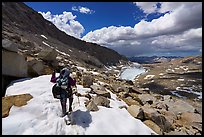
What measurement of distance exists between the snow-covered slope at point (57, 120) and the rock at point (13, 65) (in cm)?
240

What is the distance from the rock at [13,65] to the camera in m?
16.5

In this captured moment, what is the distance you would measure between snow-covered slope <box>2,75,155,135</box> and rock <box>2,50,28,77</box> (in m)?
2.40

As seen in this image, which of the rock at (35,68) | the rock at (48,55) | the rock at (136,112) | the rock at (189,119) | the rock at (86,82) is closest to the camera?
the rock at (136,112)

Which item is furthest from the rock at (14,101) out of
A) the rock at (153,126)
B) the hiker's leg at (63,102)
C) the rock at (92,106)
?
the rock at (153,126)

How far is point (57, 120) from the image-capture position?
1196 centimetres

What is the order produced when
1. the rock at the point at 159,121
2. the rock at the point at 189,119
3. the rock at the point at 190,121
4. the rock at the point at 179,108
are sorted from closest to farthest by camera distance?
the rock at the point at 159,121, the rock at the point at 190,121, the rock at the point at 189,119, the rock at the point at 179,108

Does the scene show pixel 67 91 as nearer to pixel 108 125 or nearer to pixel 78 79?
pixel 108 125

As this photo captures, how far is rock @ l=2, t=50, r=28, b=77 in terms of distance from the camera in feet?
54.1

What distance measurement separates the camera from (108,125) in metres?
12.2

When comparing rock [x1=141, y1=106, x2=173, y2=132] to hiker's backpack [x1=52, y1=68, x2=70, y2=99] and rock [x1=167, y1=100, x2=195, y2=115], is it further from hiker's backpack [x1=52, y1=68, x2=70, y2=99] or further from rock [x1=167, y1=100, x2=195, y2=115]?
rock [x1=167, y1=100, x2=195, y2=115]

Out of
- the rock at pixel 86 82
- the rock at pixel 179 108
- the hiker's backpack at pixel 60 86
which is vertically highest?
the hiker's backpack at pixel 60 86

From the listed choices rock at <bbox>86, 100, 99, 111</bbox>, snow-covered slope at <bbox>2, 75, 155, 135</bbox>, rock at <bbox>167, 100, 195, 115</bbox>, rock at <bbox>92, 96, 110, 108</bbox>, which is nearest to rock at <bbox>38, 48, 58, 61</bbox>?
snow-covered slope at <bbox>2, 75, 155, 135</bbox>

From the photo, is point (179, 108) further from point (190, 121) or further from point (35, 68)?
point (35, 68)

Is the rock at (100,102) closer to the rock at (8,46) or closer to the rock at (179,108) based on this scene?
the rock at (8,46)
